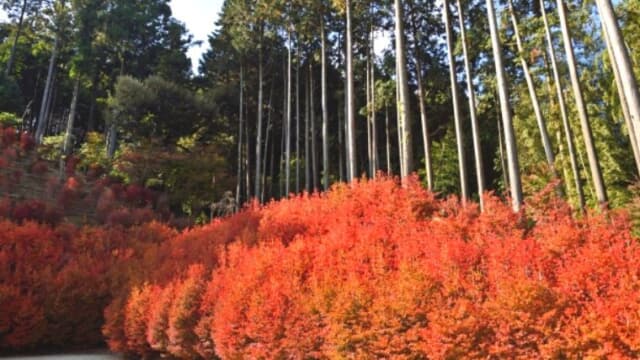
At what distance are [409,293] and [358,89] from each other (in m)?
19.7

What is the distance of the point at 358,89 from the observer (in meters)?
23.1

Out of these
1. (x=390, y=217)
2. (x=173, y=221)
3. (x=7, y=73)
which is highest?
(x=7, y=73)

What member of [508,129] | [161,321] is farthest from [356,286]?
[508,129]

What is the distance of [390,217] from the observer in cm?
721

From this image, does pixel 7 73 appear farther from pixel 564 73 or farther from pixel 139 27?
pixel 564 73

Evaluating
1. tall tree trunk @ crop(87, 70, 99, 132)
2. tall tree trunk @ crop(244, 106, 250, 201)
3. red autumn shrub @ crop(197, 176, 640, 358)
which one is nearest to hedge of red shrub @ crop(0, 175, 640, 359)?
red autumn shrub @ crop(197, 176, 640, 358)

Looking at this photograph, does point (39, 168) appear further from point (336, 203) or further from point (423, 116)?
point (423, 116)

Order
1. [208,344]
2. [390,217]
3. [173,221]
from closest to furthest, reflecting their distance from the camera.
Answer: [208,344]
[390,217]
[173,221]

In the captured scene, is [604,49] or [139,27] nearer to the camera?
[604,49]

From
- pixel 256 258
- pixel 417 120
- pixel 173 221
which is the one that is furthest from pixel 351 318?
pixel 417 120

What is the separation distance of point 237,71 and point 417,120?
9635 mm

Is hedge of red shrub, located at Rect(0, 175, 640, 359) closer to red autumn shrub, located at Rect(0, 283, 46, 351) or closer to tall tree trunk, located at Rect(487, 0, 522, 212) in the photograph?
red autumn shrub, located at Rect(0, 283, 46, 351)

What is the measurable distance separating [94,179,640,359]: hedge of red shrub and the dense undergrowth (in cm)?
2

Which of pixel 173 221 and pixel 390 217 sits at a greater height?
pixel 173 221
